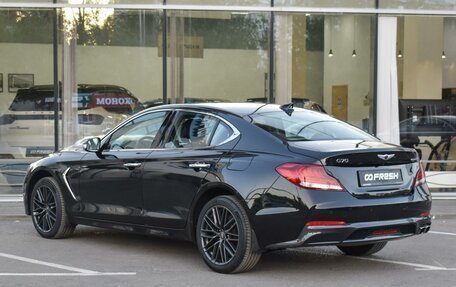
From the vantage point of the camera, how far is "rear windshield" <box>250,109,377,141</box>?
6812 mm

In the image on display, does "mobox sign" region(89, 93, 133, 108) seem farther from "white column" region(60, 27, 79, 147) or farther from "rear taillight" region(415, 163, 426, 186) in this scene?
"rear taillight" region(415, 163, 426, 186)

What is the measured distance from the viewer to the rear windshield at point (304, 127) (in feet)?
22.4

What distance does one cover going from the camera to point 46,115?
536 inches

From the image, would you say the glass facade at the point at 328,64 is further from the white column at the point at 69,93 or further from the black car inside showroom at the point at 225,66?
the white column at the point at 69,93

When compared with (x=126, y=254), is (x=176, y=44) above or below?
above

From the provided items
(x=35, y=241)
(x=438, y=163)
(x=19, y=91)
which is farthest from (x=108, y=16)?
(x=438, y=163)

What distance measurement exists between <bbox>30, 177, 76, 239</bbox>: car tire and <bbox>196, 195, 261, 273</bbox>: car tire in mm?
2288

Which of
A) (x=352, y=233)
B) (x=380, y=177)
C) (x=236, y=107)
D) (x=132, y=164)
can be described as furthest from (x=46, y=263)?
(x=380, y=177)

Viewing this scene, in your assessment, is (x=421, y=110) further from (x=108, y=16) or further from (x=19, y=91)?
(x=19, y=91)

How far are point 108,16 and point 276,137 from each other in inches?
310

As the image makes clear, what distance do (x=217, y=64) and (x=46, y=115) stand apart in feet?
11.3

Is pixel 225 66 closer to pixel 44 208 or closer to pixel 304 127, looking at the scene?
pixel 44 208

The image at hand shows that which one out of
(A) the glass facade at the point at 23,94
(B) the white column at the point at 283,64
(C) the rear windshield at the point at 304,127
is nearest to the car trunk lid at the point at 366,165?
(C) the rear windshield at the point at 304,127

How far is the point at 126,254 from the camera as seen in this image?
7.76 metres
